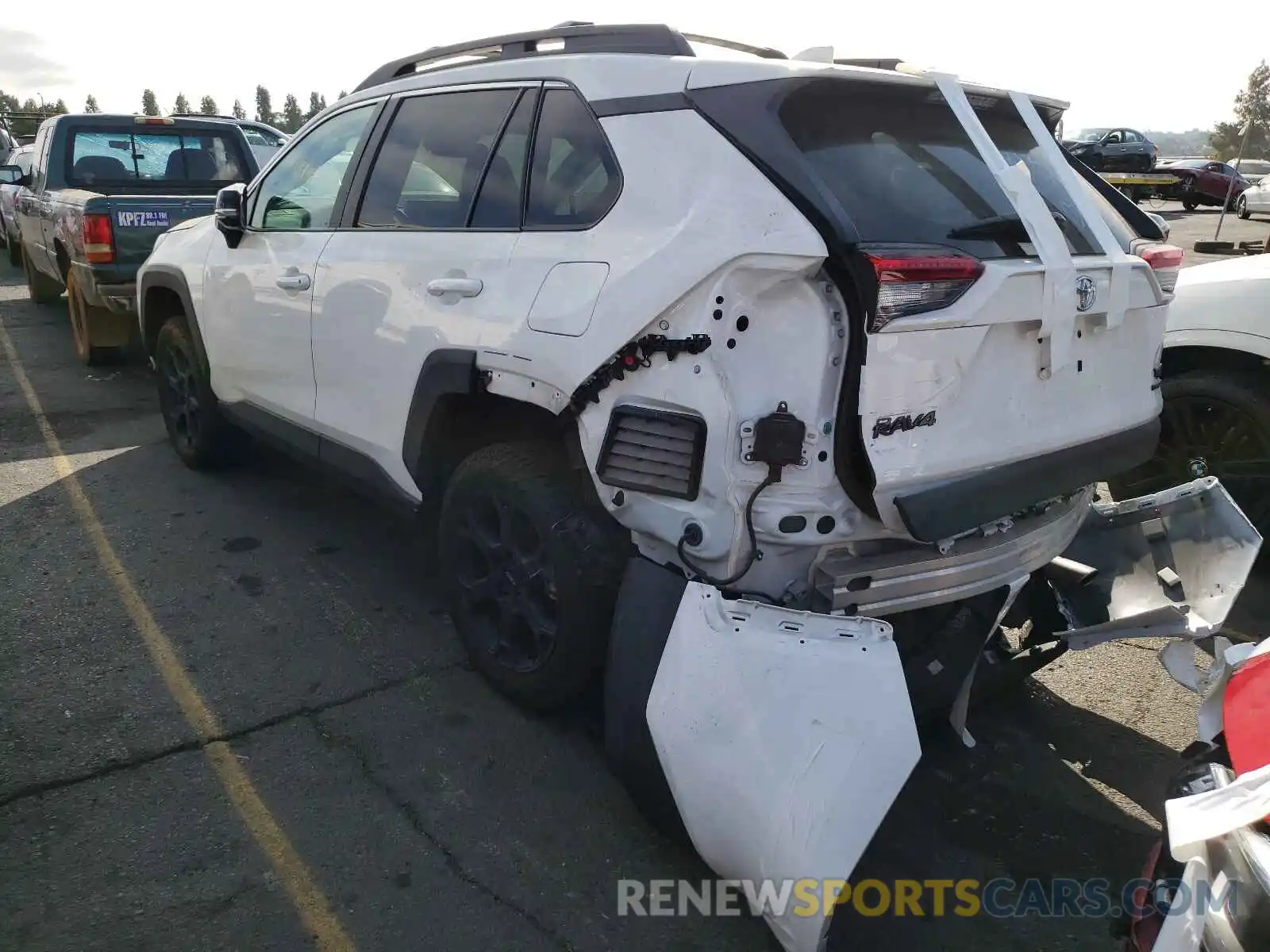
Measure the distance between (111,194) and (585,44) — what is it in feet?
22.4

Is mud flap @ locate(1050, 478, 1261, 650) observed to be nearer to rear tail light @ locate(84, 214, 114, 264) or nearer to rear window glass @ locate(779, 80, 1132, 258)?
rear window glass @ locate(779, 80, 1132, 258)

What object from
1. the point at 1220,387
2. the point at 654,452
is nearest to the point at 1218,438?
the point at 1220,387

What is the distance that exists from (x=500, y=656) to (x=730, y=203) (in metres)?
1.71

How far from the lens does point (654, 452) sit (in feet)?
8.25

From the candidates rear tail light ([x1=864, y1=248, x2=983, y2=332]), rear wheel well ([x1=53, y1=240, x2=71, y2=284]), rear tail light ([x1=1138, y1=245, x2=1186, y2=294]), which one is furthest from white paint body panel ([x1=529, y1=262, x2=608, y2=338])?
rear wheel well ([x1=53, y1=240, x2=71, y2=284])

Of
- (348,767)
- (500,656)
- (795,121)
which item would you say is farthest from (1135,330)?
(348,767)

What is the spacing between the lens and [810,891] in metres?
2.07

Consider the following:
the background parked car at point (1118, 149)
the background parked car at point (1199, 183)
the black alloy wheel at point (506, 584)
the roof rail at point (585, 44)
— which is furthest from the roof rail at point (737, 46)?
the background parked car at point (1199, 183)

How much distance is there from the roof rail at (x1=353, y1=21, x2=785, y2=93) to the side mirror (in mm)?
1291

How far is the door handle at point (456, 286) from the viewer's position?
3.04m

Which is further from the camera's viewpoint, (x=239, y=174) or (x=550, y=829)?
(x=239, y=174)

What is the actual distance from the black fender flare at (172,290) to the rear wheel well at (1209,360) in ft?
15.8

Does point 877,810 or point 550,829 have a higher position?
point 877,810

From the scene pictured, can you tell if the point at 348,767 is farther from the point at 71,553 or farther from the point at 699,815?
the point at 71,553
